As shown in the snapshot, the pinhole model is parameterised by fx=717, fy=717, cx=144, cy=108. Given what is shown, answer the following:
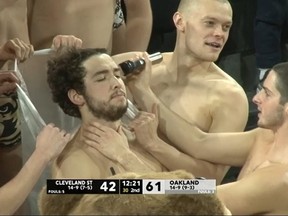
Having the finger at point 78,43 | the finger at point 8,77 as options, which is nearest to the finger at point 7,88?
the finger at point 8,77

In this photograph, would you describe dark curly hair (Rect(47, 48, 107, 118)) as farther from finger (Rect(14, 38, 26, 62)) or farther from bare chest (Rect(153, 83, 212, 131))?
bare chest (Rect(153, 83, 212, 131))

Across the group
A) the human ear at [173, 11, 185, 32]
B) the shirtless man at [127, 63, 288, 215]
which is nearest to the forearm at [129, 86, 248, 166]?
the shirtless man at [127, 63, 288, 215]

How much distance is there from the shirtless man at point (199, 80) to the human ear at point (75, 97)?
0.31 feet

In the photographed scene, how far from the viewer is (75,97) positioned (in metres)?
1.05

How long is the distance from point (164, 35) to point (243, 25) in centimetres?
13

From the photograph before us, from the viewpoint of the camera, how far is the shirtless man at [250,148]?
1075mm

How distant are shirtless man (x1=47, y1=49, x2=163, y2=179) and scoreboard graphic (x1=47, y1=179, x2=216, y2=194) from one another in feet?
0.30

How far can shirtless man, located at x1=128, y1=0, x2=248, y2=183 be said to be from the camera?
3.73 ft

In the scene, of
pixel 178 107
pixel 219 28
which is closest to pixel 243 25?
pixel 219 28

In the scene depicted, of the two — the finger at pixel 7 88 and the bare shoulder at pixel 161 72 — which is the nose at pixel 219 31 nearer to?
the bare shoulder at pixel 161 72

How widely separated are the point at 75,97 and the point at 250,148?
0.97 ft

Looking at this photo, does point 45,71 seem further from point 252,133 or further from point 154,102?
point 252,133

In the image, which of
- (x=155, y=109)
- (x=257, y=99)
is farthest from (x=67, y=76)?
(x=257, y=99)

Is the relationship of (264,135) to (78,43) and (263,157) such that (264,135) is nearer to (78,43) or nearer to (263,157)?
(263,157)
